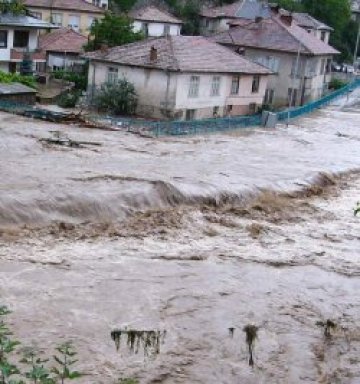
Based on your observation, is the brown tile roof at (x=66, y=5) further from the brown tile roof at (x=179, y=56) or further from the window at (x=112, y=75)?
the window at (x=112, y=75)

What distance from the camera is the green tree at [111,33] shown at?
48031 mm

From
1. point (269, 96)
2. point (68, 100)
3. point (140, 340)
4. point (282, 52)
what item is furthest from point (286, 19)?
point (140, 340)

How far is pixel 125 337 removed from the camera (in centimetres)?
1319

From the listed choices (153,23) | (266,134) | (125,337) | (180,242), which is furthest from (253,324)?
(153,23)

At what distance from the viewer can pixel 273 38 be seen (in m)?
52.1

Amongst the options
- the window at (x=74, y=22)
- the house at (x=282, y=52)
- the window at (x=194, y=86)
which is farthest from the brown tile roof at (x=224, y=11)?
the window at (x=194, y=86)

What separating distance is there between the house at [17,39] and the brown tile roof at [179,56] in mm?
5668

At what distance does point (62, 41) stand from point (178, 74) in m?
14.7

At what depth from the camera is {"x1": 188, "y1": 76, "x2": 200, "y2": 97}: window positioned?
40.7 metres

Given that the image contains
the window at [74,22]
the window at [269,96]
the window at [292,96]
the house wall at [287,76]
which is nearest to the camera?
the house wall at [287,76]

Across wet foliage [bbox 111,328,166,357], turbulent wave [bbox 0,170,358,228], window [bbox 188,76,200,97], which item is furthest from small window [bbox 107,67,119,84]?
wet foliage [bbox 111,328,166,357]

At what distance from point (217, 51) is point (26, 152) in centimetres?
2045

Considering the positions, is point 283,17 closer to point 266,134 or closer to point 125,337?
point 266,134

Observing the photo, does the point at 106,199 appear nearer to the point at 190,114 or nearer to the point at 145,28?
the point at 190,114
